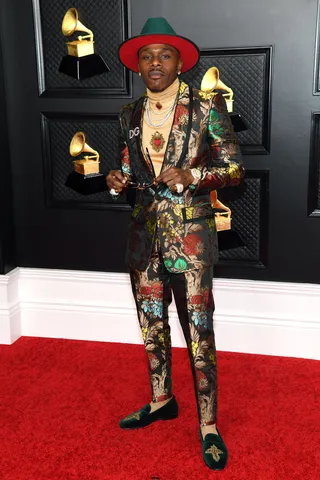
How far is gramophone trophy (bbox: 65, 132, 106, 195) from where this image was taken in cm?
325

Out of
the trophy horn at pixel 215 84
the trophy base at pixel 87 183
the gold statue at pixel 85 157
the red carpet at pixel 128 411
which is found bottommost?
the red carpet at pixel 128 411

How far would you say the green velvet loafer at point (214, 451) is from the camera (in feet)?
7.61

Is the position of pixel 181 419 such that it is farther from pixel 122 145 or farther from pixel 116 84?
pixel 116 84

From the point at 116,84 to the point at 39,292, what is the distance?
4.46ft

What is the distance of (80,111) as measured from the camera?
129 inches

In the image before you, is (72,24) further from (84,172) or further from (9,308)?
(9,308)

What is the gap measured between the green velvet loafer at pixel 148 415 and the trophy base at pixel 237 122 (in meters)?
1.41

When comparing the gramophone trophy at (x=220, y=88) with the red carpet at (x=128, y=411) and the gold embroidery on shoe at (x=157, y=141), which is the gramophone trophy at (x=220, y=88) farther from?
the red carpet at (x=128, y=411)

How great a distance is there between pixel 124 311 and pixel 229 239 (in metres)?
0.79

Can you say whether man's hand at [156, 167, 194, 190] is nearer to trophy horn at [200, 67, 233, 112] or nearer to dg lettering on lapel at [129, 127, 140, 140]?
dg lettering on lapel at [129, 127, 140, 140]

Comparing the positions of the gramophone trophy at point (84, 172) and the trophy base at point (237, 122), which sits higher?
the trophy base at point (237, 122)

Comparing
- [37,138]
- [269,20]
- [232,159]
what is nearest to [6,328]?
[37,138]

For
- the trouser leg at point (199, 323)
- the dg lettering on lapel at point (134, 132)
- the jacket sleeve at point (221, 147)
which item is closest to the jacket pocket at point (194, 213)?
the jacket sleeve at point (221, 147)

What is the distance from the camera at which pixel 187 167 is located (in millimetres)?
2264
